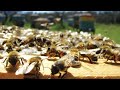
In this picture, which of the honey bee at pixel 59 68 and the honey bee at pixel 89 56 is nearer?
the honey bee at pixel 59 68

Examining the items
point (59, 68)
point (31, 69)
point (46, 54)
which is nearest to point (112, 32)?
point (46, 54)

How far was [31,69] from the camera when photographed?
1.50 metres

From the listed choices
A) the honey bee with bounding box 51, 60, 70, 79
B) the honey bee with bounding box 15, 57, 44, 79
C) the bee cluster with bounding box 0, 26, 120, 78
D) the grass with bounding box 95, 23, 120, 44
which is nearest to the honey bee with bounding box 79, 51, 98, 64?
the bee cluster with bounding box 0, 26, 120, 78

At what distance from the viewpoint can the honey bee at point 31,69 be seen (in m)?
1.43

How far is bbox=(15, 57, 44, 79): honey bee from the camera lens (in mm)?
1430

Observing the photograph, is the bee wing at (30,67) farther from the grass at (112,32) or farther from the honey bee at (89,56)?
the grass at (112,32)

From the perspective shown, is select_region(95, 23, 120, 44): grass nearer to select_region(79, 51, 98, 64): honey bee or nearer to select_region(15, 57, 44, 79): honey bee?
select_region(79, 51, 98, 64): honey bee

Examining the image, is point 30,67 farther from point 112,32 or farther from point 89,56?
point 112,32

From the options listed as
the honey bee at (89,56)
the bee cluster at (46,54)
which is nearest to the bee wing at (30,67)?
the bee cluster at (46,54)
